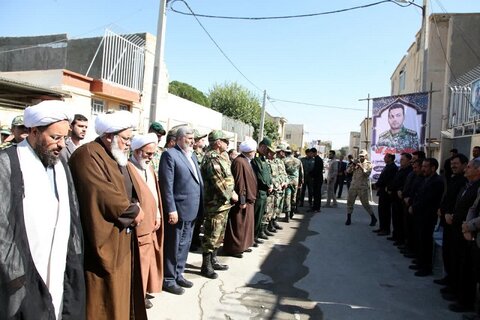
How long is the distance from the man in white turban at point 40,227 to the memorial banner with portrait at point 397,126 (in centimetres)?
901

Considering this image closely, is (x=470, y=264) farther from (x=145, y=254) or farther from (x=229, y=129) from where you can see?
(x=229, y=129)

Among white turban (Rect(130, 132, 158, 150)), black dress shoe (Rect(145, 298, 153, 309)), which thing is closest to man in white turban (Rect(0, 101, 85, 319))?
white turban (Rect(130, 132, 158, 150))

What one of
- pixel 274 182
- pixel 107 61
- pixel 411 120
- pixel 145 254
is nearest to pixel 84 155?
pixel 145 254

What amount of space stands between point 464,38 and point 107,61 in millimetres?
15310

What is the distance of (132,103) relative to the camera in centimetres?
1377

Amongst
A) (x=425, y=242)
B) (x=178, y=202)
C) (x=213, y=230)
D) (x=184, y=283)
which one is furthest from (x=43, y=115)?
(x=425, y=242)

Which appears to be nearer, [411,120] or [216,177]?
[216,177]

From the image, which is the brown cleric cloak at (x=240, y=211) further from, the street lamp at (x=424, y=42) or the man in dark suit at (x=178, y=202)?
the street lamp at (x=424, y=42)

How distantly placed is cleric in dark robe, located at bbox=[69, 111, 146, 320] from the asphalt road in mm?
1182

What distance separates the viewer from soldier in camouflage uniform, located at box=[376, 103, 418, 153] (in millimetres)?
10336

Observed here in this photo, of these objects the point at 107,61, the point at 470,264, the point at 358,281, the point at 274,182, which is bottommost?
the point at 358,281

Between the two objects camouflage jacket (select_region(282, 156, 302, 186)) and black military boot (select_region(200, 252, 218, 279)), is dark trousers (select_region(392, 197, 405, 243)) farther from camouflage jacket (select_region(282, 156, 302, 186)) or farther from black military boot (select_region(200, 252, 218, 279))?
black military boot (select_region(200, 252, 218, 279))

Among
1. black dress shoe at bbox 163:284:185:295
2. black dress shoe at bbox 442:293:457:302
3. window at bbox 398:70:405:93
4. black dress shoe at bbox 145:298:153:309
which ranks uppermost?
window at bbox 398:70:405:93

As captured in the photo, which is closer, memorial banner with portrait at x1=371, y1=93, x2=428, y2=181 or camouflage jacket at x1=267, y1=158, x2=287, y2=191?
camouflage jacket at x1=267, y1=158, x2=287, y2=191
